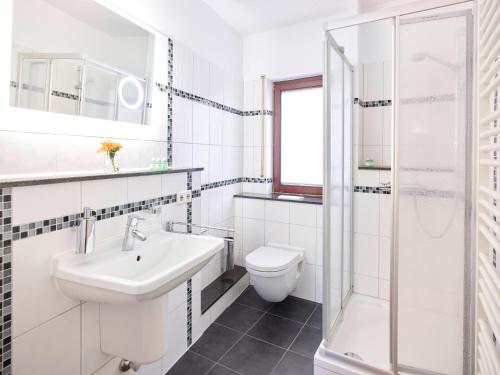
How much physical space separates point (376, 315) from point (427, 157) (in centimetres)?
133

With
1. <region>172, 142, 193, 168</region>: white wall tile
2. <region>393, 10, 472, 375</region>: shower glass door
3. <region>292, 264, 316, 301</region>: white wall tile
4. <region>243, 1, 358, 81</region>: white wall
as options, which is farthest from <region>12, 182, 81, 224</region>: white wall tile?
<region>243, 1, 358, 81</region>: white wall

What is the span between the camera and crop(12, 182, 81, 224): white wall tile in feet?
3.13

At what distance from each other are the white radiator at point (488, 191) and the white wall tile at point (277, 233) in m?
1.55

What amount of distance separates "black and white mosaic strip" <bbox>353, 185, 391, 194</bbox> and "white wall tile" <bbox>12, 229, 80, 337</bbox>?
1943 mm

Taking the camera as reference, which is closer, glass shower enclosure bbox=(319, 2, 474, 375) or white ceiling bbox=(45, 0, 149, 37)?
glass shower enclosure bbox=(319, 2, 474, 375)

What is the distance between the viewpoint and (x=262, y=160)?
112 inches

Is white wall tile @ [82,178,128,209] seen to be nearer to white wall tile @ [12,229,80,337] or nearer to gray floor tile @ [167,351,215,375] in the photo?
white wall tile @ [12,229,80,337]

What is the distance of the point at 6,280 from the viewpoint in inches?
36.2

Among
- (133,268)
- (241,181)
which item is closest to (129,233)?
(133,268)

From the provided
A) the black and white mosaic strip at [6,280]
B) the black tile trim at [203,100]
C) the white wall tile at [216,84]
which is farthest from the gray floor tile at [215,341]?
the white wall tile at [216,84]

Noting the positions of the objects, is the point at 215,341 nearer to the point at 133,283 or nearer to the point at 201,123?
the point at 133,283

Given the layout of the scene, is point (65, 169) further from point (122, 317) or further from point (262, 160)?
point (262, 160)

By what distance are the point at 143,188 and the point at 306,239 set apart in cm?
149

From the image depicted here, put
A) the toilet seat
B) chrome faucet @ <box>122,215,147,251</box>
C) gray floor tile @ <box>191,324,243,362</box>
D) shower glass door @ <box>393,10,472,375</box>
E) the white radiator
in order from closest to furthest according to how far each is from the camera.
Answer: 1. the white radiator
2. shower glass door @ <box>393,10,472,375</box>
3. chrome faucet @ <box>122,215,147,251</box>
4. gray floor tile @ <box>191,324,243,362</box>
5. the toilet seat
